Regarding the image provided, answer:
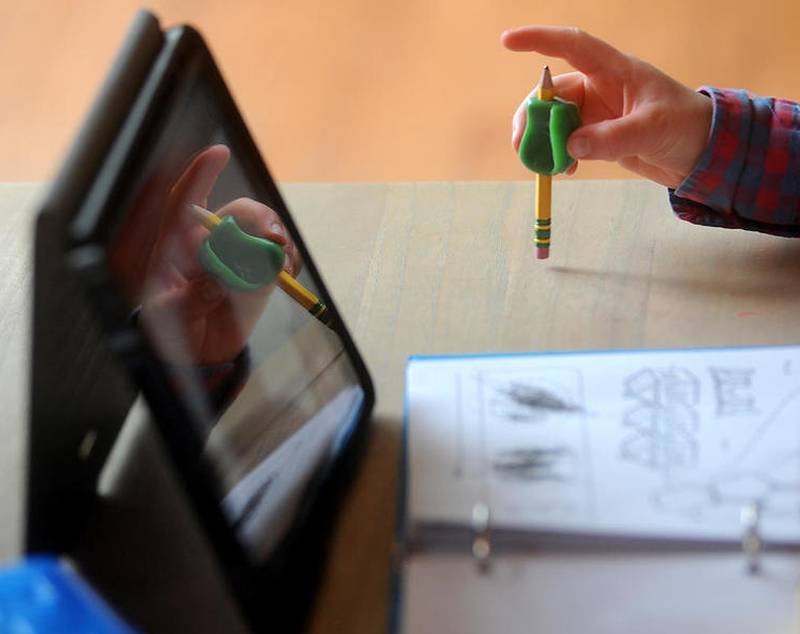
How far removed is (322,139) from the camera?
1301mm

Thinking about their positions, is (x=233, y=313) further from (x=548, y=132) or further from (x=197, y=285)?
(x=548, y=132)

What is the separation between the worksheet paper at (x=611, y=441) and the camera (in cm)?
52

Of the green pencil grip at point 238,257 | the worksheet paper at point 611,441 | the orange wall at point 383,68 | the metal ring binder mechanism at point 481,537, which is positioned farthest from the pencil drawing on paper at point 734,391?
the orange wall at point 383,68

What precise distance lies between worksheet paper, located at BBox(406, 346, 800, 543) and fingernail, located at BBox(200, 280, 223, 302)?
0.13 m

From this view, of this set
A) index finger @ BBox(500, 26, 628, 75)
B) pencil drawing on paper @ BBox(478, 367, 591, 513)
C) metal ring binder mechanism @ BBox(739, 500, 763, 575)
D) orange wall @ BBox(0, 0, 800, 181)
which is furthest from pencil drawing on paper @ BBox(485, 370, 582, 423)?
orange wall @ BBox(0, 0, 800, 181)

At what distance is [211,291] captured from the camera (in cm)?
53

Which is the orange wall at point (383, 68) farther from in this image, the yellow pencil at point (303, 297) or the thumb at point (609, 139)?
the yellow pencil at point (303, 297)

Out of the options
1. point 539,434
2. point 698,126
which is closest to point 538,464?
point 539,434

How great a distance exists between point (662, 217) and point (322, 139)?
2.11ft

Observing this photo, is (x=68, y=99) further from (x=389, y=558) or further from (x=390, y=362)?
(x=389, y=558)

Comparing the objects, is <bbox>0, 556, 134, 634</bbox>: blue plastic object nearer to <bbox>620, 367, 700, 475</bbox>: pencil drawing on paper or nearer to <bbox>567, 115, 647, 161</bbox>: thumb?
<bbox>620, 367, 700, 475</bbox>: pencil drawing on paper

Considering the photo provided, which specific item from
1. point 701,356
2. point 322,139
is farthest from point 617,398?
point 322,139

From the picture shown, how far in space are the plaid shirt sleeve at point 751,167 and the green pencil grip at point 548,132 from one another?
97 millimetres

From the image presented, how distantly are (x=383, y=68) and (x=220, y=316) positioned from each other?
2.87 ft
